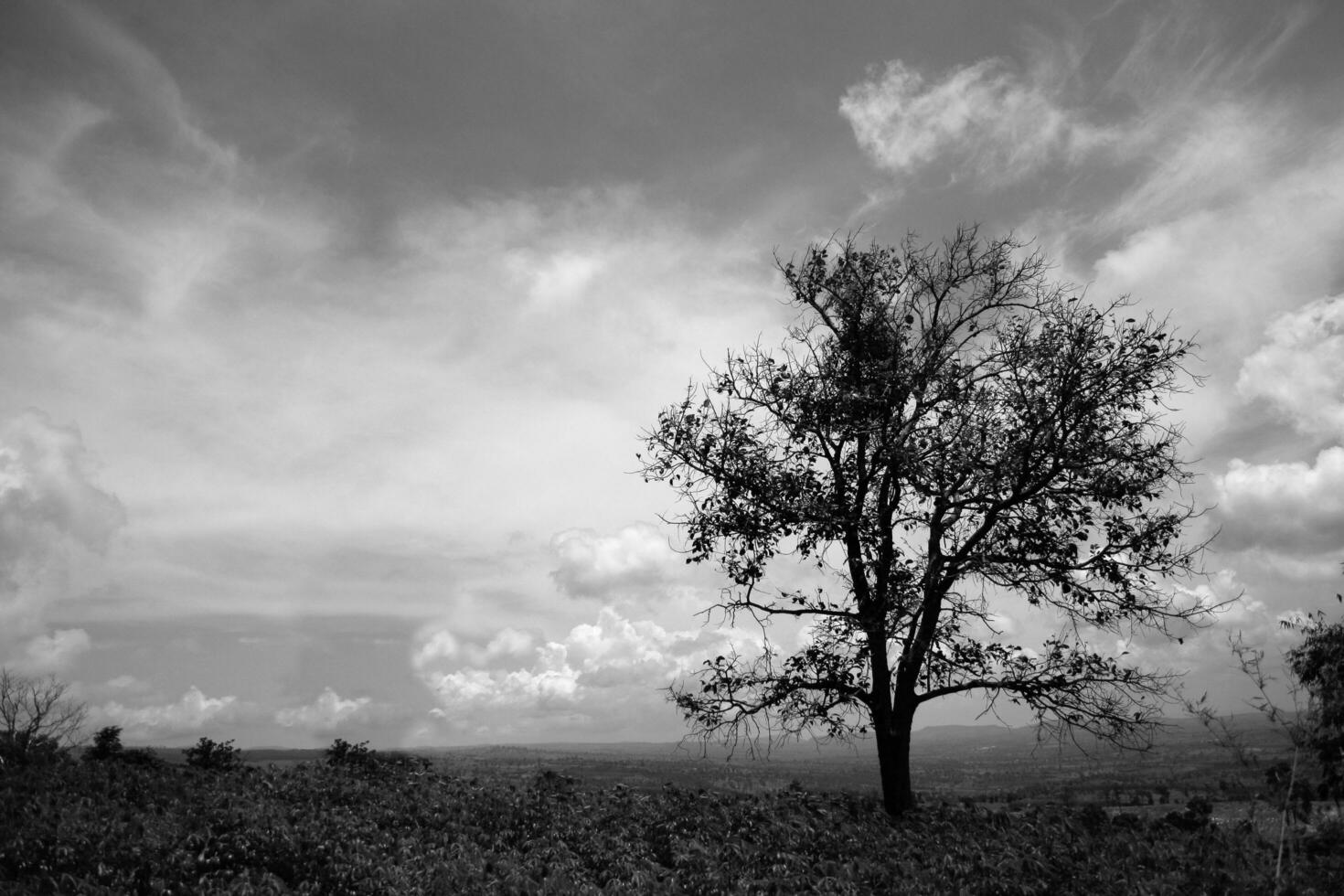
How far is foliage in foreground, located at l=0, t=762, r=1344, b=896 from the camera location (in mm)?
10695

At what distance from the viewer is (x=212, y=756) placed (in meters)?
18.0

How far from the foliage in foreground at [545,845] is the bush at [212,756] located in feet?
5.38

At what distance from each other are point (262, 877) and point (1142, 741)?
A: 48.0ft

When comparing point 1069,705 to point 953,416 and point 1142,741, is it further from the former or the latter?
point 953,416

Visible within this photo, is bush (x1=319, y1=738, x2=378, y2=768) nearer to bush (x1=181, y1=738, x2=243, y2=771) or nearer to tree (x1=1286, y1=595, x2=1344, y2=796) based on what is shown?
bush (x1=181, y1=738, x2=243, y2=771)

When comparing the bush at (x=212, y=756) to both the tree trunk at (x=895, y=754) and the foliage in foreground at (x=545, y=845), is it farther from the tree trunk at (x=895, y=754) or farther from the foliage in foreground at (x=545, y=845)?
the tree trunk at (x=895, y=754)

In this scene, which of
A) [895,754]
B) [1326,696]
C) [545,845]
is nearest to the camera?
[1326,696]

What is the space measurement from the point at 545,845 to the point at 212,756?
951 centimetres

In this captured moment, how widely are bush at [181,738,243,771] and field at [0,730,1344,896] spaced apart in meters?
1.44

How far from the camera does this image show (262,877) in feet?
34.0

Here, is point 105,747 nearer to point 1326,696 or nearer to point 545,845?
A: point 545,845

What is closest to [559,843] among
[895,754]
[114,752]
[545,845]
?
[545,845]

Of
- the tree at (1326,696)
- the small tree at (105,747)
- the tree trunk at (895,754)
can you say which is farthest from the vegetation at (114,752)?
the tree at (1326,696)

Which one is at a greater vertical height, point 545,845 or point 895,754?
point 895,754
